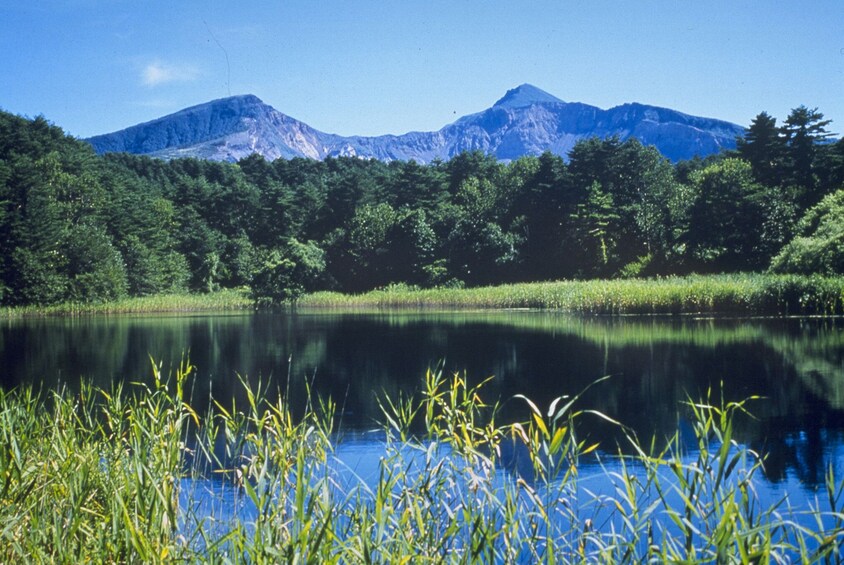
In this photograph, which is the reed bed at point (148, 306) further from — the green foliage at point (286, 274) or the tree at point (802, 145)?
the tree at point (802, 145)

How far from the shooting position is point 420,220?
51594 millimetres

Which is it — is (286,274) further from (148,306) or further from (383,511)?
(383,511)

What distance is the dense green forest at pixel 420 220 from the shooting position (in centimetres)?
4016

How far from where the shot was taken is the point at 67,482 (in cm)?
371

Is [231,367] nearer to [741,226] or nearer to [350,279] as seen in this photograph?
[741,226]

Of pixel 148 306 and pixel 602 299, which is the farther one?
pixel 148 306

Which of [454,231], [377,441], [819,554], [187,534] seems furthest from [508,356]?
[454,231]

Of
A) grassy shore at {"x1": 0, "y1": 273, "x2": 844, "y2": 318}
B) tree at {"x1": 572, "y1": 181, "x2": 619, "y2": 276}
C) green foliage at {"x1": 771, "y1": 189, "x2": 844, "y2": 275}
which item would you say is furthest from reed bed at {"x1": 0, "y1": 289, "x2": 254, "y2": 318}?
green foliage at {"x1": 771, "y1": 189, "x2": 844, "y2": 275}

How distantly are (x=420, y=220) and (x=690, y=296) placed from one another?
87.7ft

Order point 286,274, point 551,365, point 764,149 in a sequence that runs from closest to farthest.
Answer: point 551,365, point 764,149, point 286,274

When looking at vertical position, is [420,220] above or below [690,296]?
above

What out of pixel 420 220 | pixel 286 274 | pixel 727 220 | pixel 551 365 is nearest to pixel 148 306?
pixel 286 274

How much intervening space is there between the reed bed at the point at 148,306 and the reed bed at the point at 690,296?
615 inches

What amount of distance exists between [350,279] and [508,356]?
125 feet
